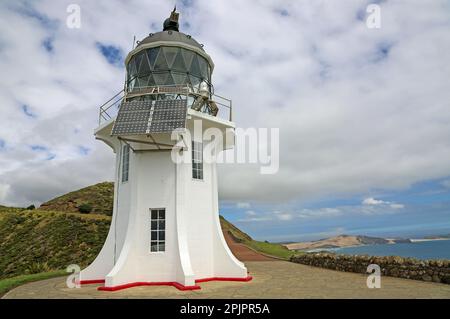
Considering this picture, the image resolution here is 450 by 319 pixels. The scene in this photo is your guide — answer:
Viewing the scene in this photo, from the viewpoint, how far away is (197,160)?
13.8 metres

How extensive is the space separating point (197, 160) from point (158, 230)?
127 inches

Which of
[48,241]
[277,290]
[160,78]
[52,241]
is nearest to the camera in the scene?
[277,290]

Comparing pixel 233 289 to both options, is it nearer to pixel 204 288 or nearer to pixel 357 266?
pixel 204 288

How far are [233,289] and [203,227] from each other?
9.82ft

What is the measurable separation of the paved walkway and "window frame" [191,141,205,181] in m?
4.22

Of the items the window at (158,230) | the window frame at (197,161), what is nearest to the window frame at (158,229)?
the window at (158,230)

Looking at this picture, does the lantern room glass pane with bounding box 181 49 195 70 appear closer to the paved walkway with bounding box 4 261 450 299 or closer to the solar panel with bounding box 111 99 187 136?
the solar panel with bounding box 111 99 187 136

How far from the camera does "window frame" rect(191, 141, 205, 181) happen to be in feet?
44.7

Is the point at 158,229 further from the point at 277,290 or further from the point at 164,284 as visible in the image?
the point at 277,290

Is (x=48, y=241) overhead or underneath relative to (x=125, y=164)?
underneath

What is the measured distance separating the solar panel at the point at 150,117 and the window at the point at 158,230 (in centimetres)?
340

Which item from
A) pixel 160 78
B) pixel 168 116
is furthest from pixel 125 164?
pixel 160 78

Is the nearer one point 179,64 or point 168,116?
point 168,116
